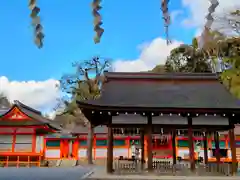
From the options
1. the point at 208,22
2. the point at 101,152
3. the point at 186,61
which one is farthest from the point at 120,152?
the point at 208,22

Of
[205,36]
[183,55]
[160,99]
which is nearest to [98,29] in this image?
[205,36]

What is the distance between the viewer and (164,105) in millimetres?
13117

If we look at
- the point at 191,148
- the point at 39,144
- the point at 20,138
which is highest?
the point at 20,138

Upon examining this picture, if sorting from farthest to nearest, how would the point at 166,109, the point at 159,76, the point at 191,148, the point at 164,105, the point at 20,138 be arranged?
the point at 20,138 → the point at 159,76 → the point at 191,148 → the point at 164,105 → the point at 166,109

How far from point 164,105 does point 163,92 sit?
187 cm

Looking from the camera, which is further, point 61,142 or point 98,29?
point 61,142

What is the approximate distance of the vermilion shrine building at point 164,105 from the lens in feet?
42.5

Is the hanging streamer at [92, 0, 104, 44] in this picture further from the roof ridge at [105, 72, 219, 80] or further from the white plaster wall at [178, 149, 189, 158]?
the white plaster wall at [178, 149, 189, 158]

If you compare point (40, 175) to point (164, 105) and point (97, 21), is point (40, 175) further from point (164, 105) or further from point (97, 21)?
point (97, 21)

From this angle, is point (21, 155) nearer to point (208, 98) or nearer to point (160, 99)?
point (160, 99)

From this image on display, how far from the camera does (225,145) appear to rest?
28.4m

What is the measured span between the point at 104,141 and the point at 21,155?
8.84 metres

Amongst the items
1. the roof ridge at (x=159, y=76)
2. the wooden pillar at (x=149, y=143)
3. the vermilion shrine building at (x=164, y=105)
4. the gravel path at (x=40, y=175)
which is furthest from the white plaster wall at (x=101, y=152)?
the wooden pillar at (x=149, y=143)

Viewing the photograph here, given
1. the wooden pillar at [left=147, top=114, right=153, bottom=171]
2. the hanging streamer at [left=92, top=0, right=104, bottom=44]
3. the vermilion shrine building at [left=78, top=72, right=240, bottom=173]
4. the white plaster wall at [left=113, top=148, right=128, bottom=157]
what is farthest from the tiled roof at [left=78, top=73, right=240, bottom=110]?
the white plaster wall at [left=113, top=148, right=128, bottom=157]
